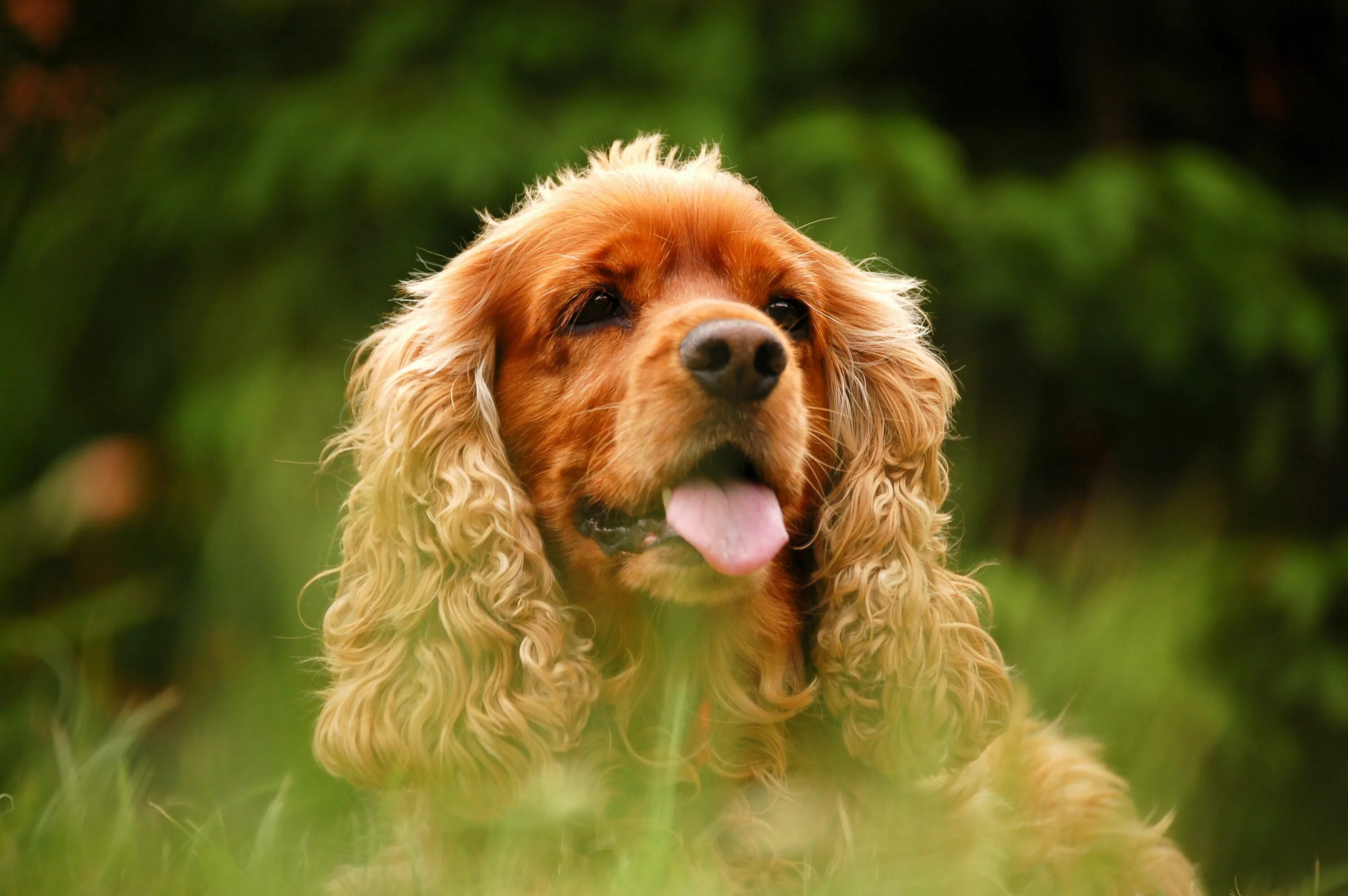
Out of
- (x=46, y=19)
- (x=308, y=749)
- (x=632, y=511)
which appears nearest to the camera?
(x=632, y=511)

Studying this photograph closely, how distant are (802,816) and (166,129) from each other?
11.2 feet

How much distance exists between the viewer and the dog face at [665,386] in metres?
2.16

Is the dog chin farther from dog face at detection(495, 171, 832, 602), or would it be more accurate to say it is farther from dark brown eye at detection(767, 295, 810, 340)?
dark brown eye at detection(767, 295, 810, 340)

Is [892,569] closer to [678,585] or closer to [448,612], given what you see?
[678,585]

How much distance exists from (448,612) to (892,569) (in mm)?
882

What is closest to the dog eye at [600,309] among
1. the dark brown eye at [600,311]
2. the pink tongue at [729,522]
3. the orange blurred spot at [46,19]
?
the dark brown eye at [600,311]

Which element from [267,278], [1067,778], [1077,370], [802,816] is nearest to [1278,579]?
[1077,370]

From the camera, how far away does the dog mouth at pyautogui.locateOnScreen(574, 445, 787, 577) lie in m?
2.12

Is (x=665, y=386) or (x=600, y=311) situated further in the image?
(x=600, y=311)

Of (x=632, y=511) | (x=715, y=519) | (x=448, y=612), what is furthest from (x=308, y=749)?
(x=715, y=519)

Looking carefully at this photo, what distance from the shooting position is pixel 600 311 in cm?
241

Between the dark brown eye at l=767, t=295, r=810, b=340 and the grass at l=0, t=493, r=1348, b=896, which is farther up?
the dark brown eye at l=767, t=295, r=810, b=340

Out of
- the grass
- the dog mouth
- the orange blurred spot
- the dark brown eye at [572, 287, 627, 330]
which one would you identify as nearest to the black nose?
the dog mouth

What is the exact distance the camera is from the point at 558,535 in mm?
2410
